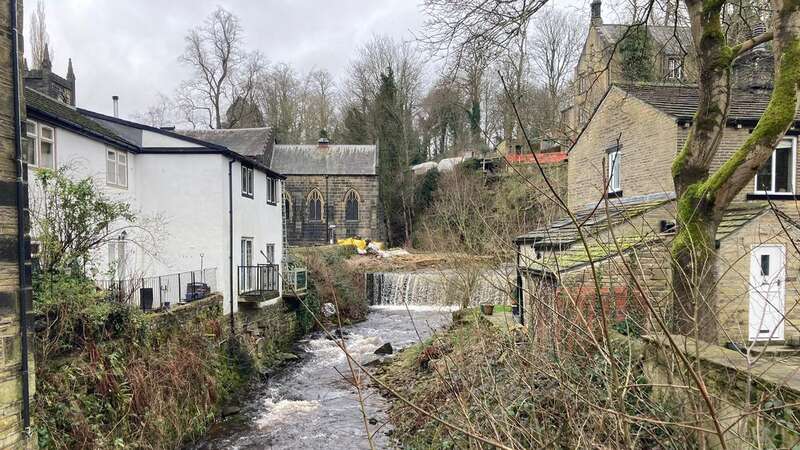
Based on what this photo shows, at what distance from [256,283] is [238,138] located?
16.3 m

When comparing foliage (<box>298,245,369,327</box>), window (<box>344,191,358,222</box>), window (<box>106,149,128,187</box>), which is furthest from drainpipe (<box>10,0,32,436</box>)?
window (<box>344,191,358,222</box>)

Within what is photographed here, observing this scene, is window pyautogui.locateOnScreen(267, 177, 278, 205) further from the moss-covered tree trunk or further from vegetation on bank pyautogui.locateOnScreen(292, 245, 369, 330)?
the moss-covered tree trunk

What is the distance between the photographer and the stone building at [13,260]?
20.6 feet

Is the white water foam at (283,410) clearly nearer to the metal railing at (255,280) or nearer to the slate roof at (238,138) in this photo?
the metal railing at (255,280)

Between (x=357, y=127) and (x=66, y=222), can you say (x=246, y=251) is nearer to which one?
(x=66, y=222)

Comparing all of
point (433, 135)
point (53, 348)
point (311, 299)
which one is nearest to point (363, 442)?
point (53, 348)

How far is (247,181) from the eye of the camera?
18.1 meters

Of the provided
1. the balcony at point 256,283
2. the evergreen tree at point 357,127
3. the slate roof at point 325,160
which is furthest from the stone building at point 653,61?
the evergreen tree at point 357,127

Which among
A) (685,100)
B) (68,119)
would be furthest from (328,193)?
(685,100)

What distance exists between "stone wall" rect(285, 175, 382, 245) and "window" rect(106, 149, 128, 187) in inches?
1062

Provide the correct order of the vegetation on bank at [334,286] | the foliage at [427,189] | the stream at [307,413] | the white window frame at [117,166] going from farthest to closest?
the foliage at [427,189]
the vegetation on bank at [334,286]
the white window frame at [117,166]
the stream at [307,413]

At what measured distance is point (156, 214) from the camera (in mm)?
15945

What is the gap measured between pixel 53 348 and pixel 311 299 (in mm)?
13618

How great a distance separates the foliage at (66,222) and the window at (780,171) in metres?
16.2
